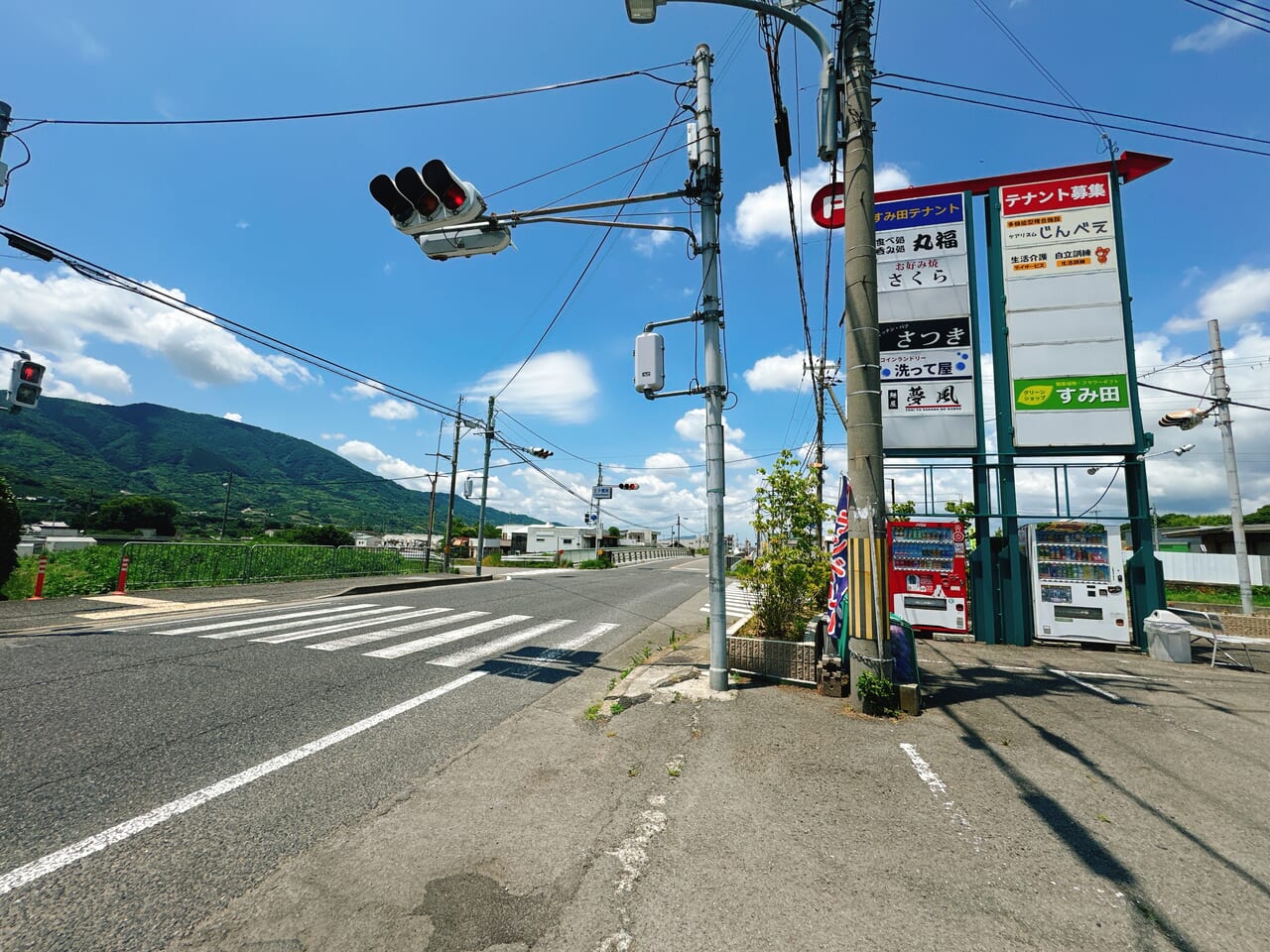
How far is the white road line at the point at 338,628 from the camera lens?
29.7 feet

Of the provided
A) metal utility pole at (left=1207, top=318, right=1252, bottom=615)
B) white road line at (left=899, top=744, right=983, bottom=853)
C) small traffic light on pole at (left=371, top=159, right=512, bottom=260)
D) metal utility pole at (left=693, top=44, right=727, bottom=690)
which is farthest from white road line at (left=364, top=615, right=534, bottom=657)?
metal utility pole at (left=1207, top=318, right=1252, bottom=615)

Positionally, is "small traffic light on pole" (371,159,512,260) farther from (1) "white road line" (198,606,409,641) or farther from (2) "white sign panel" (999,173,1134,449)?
(2) "white sign panel" (999,173,1134,449)

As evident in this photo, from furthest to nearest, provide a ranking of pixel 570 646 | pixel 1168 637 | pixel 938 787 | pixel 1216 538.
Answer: pixel 1216 538 → pixel 570 646 → pixel 1168 637 → pixel 938 787

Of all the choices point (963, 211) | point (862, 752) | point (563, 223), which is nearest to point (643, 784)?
point (862, 752)

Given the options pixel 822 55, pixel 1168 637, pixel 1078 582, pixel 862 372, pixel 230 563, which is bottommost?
pixel 1168 637

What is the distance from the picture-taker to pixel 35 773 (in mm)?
3832

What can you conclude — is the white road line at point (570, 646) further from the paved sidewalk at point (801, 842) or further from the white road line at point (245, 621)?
the white road line at point (245, 621)

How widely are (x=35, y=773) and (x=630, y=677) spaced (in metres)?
5.42

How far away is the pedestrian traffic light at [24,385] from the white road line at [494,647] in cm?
910

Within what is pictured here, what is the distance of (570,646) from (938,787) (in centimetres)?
690

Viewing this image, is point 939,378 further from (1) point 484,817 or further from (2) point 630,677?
(1) point 484,817

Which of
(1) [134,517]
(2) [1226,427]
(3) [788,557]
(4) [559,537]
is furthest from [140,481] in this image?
(2) [1226,427]

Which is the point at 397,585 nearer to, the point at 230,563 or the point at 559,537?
the point at 230,563

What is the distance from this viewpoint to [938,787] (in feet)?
12.9
